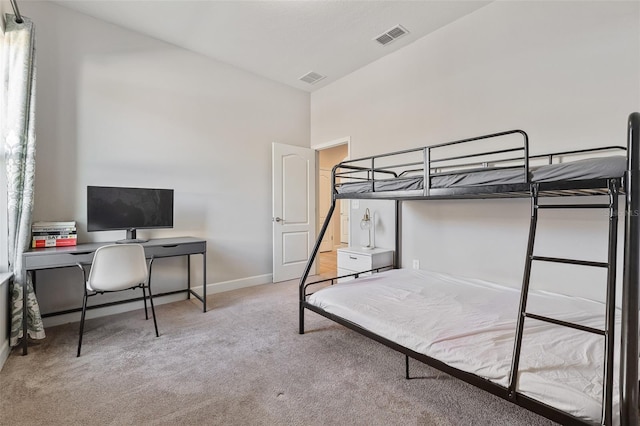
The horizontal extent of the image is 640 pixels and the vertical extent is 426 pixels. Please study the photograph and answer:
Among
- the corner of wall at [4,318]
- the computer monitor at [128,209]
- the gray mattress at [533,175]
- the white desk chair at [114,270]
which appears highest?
the gray mattress at [533,175]

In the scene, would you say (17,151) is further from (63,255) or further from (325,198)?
(325,198)

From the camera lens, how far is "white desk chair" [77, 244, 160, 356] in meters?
2.38

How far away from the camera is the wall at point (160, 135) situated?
2.85 metres

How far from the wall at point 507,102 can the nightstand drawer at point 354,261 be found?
→ 0.48 m

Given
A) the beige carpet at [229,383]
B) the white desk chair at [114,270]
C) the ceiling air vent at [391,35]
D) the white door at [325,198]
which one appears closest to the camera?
the beige carpet at [229,383]

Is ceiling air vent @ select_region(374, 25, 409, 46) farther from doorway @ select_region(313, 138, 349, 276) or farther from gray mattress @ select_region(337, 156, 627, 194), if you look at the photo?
doorway @ select_region(313, 138, 349, 276)

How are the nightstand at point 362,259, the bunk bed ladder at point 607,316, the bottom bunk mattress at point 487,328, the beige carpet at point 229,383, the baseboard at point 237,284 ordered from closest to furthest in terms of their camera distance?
the bunk bed ladder at point 607,316, the bottom bunk mattress at point 487,328, the beige carpet at point 229,383, the nightstand at point 362,259, the baseboard at point 237,284

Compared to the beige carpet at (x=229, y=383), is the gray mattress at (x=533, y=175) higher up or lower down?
higher up

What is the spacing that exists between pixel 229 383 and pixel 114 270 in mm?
1360

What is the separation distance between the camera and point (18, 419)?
5.16ft

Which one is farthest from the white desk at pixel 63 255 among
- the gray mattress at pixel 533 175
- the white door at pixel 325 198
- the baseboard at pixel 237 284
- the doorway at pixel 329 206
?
the white door at pixel 325 198

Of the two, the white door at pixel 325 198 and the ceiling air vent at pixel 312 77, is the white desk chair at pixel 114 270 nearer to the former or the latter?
the ceiling air vent at pixel 312 77

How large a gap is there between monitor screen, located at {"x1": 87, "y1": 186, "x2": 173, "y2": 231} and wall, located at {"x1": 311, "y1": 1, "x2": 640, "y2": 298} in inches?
102

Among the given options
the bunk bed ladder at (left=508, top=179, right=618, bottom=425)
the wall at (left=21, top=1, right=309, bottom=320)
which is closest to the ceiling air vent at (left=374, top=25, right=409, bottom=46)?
the wall at (left=21, top=1, right=309, bottom=320)
